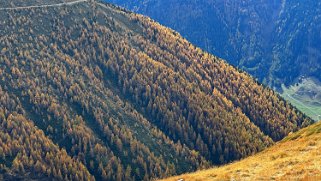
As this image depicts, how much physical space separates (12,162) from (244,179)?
447 ft

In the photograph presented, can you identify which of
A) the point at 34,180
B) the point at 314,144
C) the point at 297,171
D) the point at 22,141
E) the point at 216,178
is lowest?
the point at 34,180

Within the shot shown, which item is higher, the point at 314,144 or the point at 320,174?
the point at 314,144

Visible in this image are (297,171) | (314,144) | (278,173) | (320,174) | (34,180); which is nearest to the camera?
(320,174)

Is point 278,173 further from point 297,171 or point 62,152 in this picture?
point 62,152

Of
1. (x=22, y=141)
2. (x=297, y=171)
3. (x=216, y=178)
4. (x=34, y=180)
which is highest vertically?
(x=297, y=171)

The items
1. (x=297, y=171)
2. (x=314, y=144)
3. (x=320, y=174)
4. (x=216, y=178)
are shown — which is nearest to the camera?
(x=320, y=174)

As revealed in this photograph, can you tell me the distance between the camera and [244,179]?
253 feet

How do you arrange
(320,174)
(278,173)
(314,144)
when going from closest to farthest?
(320,174) → (278,173) → (314,144)

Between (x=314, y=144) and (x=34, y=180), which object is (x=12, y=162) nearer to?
(x=34, y=180)

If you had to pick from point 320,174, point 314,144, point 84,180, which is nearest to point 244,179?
point 320,174

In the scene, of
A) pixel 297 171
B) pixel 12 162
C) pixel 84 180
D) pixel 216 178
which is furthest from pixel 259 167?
pixel 12 162

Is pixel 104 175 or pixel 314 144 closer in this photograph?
pixel 314 144

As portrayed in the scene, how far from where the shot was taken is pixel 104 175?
19812 cm

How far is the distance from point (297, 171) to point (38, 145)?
146890mm
